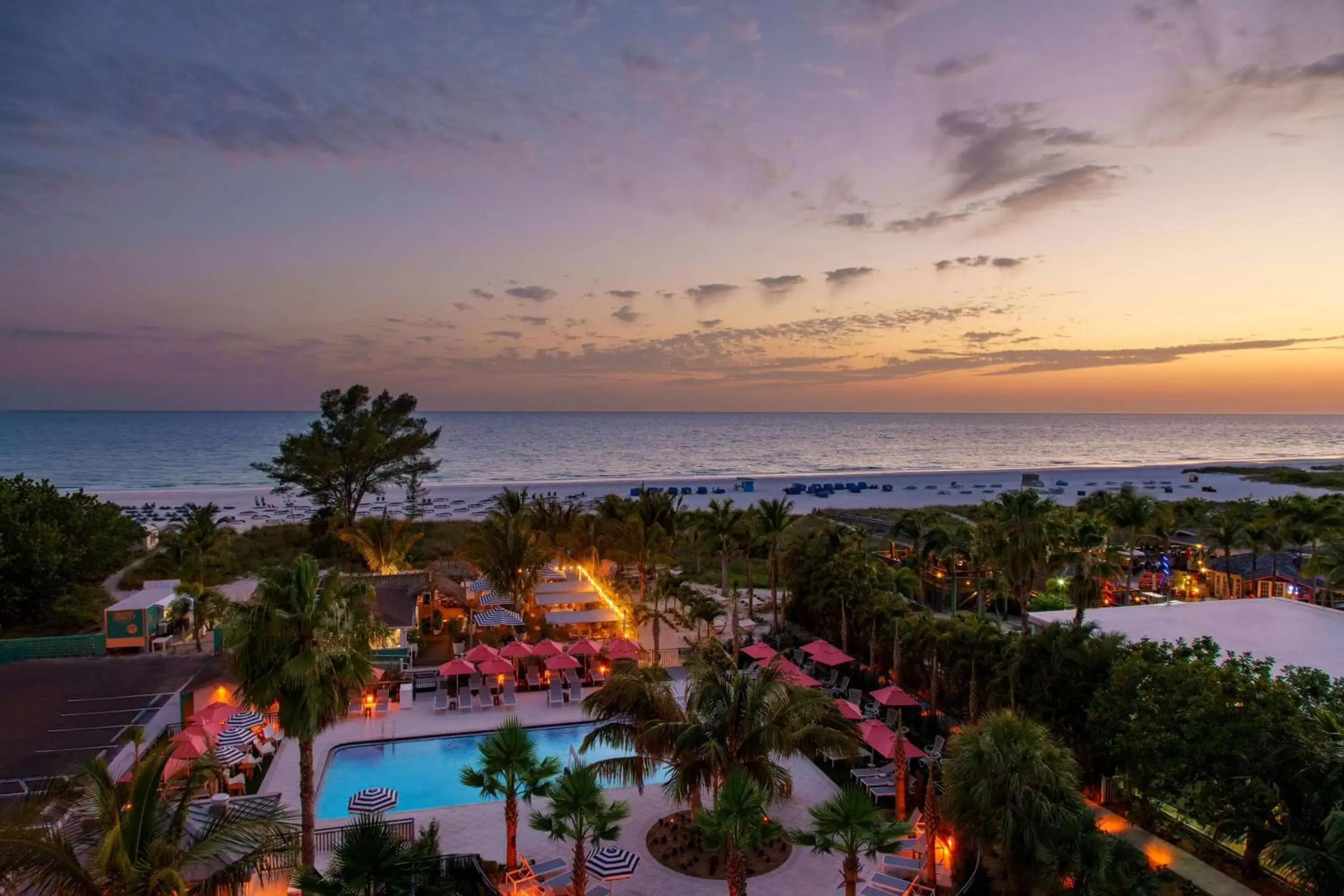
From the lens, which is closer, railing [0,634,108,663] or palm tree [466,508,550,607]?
railing [0,634,108,663]

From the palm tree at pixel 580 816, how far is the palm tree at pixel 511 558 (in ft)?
58.0

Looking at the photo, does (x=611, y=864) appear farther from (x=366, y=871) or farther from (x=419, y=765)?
(x=419, y=765)

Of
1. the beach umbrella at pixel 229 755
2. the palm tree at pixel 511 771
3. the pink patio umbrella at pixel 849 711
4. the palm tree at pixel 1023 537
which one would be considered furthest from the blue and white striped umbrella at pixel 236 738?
the palm tree at pixel 1023 537

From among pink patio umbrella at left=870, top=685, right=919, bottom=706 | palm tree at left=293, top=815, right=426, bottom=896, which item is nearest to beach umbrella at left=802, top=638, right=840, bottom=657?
pink patio umbrella at left=870, top=685, right=919, bottom=706

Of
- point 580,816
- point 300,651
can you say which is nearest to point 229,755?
point 300,651

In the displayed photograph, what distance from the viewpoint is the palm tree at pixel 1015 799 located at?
10969 mm

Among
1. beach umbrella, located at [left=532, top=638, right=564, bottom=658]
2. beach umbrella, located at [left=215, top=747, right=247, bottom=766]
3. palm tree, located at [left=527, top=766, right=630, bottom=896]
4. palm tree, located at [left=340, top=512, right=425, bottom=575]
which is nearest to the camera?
palm tree, located at [left=527, top=766, right=630, bottom=896]

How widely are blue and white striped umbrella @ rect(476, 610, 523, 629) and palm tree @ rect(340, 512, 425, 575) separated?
849 centimetres

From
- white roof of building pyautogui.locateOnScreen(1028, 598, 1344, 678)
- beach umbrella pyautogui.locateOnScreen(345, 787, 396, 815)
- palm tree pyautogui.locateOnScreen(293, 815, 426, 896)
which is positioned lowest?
beach umbrella pyautogui.locateOnScreen(345, 787, 396, 815)

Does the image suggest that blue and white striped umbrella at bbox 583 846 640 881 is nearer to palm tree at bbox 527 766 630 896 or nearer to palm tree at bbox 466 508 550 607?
palm tree at bbox 527 766 630 896

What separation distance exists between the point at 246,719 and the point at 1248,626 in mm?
24052

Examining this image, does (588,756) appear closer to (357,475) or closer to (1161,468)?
(357,475)

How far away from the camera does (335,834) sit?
14539 mm

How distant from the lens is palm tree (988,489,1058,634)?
2025 centimetres
